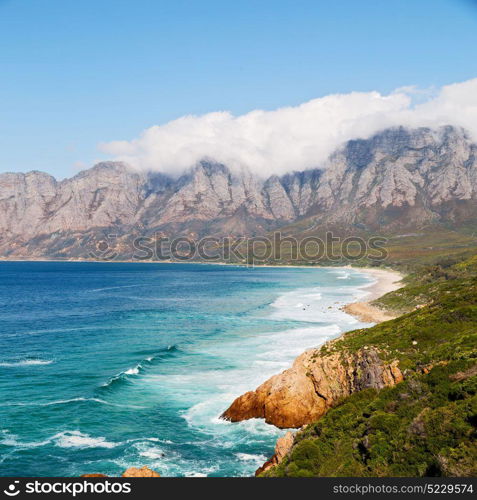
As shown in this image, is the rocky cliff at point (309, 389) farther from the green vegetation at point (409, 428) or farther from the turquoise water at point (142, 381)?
the green vegetation at point (409, 428)

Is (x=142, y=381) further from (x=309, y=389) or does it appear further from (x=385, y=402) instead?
(x=385, y=402)

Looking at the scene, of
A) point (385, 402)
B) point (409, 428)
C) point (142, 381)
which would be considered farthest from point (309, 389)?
point (142, 381)

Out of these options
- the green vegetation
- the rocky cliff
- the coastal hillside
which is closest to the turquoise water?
the rocky cliff

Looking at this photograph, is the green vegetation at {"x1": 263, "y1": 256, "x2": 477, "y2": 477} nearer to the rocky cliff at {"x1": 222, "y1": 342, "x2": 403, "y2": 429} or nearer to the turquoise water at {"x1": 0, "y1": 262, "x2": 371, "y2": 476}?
the rocky cliff at {"x1": 222, "y1": 342, "x2": 403, "y2": 429}

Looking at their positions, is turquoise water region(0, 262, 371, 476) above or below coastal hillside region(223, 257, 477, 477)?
below

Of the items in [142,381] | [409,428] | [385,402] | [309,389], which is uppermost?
[409,428]
